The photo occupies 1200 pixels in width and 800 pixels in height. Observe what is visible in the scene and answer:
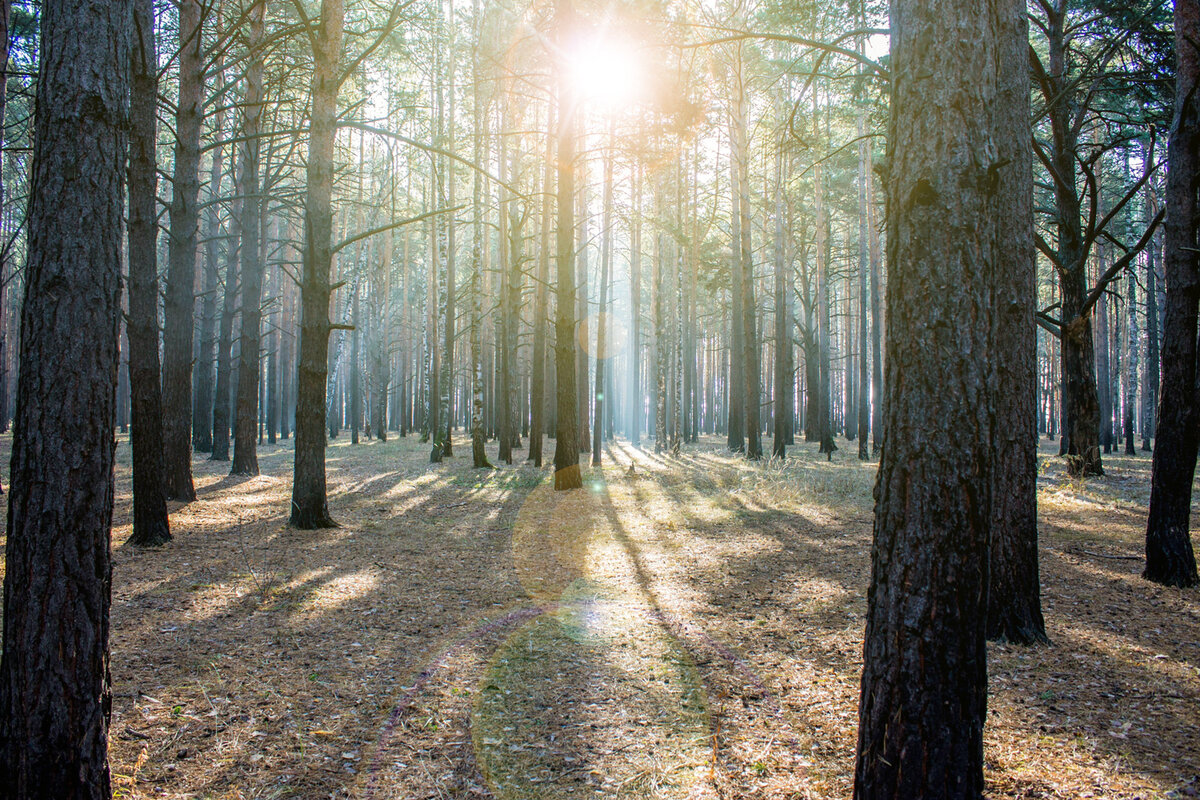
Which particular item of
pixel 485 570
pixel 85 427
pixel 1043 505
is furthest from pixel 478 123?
pixel 85 427

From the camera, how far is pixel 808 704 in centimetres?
342

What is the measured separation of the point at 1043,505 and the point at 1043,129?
11.4 meters

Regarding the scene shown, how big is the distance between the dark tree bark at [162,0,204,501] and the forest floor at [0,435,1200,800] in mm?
1191

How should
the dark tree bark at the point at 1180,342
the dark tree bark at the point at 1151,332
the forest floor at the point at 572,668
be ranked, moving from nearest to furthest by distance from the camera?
the forest floor at the point at 572,668 < the dark tree bark at the point at 1180,342 < the dark tree bark at the point at 1151,332

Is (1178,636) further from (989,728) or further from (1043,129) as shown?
(1043,129)

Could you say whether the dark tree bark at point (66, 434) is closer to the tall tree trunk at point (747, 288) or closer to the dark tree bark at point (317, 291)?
the dark tree bark at point (317, 291)

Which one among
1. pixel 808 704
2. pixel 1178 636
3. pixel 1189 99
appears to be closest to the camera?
pixel 808 704

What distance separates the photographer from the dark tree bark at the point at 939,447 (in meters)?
2.20

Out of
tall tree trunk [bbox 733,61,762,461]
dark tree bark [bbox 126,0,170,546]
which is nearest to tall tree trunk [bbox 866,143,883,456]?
tall tree trunk [bbox 733,61,762,461]

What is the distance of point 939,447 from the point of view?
86.9 inches

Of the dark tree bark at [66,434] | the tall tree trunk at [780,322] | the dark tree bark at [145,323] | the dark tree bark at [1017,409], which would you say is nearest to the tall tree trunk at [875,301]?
the tall tree trunk at [780,322]

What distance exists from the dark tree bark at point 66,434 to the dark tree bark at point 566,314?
9004 mm

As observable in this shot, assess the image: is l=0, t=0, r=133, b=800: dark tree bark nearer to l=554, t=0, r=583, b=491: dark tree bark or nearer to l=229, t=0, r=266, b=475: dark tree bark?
l=554, t=0, r=583, b=491: dark tree bark

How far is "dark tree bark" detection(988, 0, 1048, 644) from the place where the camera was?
416 cm
